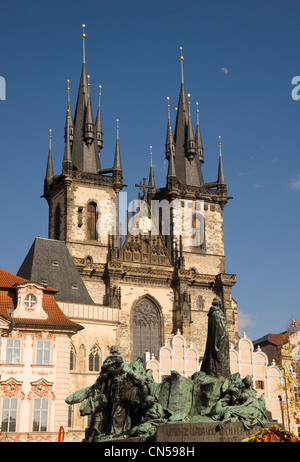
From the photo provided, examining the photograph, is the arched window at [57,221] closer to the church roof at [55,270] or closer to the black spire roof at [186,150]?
the black spire roof at [186,150]

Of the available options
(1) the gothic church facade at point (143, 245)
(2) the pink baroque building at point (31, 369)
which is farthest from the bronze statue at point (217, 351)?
(1) the gothic church facade at point (143, 245)

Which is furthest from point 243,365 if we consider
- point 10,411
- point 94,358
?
point 10,411

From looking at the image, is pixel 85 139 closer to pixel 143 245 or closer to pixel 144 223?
pixel 144 223

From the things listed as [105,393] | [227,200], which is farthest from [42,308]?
[227,200]

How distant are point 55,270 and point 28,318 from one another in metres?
12.4

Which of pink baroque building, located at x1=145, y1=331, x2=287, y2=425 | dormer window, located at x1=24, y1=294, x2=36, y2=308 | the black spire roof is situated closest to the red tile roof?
dormer window, located at x1=24, y1=294, x2=36, y2=308

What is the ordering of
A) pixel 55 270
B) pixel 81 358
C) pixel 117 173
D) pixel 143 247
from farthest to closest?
pixel 117 173 → pixel 143 247 → pixel 55 270 → pixel 81 358

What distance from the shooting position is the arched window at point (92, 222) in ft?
174

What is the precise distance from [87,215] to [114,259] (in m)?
4.57

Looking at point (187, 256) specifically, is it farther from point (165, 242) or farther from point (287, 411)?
point (287, 411)

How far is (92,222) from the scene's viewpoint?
5378 cm

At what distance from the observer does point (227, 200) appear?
59000 millimetres

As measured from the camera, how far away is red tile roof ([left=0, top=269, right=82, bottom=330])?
95.0 ft

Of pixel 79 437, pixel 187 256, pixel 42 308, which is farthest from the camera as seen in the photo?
pixel 187 256
